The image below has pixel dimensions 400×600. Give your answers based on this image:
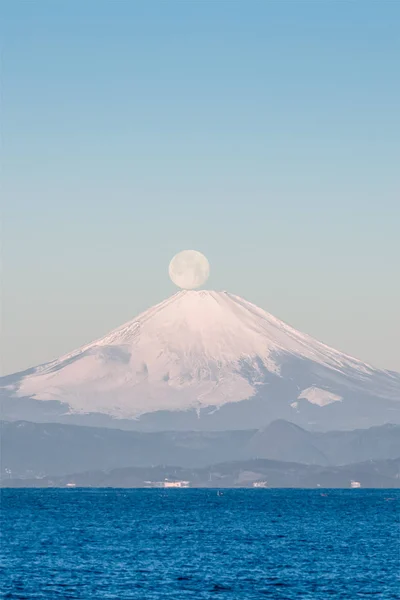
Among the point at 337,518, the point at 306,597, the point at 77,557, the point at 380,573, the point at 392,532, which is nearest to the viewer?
the point at 306,597

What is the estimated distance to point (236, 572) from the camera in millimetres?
97812

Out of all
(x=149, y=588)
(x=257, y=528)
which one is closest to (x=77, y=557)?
(x=149, y=588)

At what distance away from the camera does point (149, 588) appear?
8606cm

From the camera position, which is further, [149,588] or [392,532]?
[392,532]

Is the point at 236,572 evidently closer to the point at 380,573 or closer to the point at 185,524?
the point at 380,573

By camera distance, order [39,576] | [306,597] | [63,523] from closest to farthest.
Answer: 1. [306,597]
2. [39,576]
3. [63,523]

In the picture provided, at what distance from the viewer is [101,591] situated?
3292 inches

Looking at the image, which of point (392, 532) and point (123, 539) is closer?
point (123, 539)

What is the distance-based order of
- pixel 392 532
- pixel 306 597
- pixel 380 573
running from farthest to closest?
1. pixel 392 532
2. pixel 380 573
3. pixel 306 597

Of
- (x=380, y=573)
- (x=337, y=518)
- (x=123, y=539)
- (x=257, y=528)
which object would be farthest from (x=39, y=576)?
(x=337, y=518)

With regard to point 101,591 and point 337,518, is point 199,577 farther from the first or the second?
point 337,518

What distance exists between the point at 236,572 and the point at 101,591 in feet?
56.3

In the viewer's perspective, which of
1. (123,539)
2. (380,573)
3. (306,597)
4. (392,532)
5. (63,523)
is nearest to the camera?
(306,597)

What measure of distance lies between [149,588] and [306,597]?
11203 millimetres
